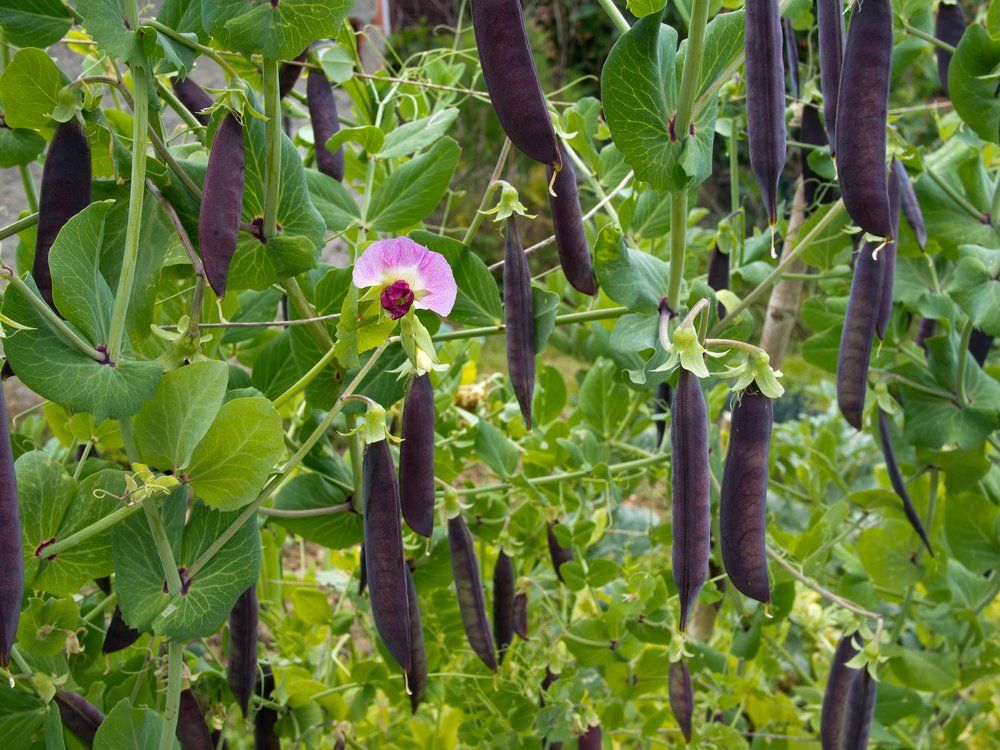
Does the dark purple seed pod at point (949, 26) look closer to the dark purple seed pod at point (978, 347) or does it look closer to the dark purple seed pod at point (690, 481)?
the dark purple seed pod at point (978, 347)

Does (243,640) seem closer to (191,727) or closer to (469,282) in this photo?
(191,727)

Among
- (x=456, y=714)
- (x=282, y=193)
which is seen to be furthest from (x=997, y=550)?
(x=282, y=193)

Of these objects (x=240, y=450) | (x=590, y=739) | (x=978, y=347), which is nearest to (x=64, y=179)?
(x=240, y=450)

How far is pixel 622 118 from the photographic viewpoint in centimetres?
56

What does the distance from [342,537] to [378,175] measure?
38 centimetres

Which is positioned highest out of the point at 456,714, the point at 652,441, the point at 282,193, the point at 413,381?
the point at 282,193

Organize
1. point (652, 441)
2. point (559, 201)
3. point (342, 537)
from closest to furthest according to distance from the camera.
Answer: point (559, 201)
point (342, 537)
point (652, 441)

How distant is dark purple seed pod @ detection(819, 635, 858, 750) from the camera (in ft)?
2.84

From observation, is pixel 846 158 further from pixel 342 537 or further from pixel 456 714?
pixel 456 714

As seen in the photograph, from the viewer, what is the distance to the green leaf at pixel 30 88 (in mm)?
518

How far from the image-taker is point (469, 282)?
0.69 m

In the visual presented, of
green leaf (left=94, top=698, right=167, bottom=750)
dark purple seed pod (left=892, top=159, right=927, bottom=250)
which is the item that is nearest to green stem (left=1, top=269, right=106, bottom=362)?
green leaf (left=94, top=698, right=167, bottom=750)

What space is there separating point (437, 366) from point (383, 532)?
11 cm

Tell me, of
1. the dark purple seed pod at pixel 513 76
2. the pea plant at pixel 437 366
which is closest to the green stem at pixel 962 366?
the pea plant at pixel 437 366
